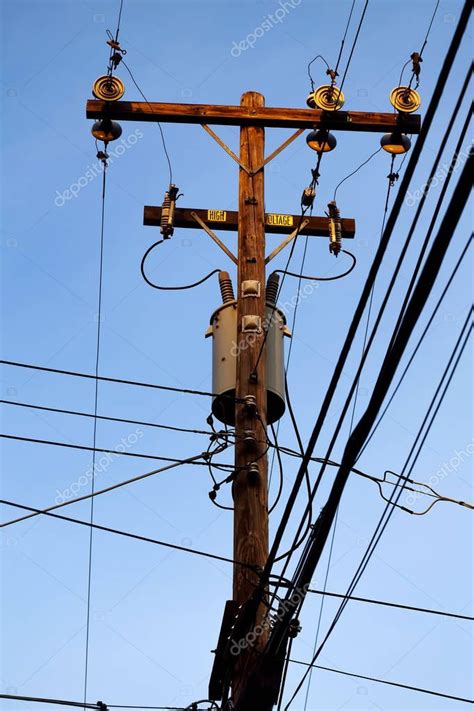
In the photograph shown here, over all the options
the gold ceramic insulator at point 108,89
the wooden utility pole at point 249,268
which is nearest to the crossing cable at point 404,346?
the wooden utility pole at point 249,268

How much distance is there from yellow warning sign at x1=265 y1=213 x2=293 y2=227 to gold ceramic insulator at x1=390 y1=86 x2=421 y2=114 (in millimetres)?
1266

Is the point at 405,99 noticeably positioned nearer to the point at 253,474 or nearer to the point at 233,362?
the point at 233,362

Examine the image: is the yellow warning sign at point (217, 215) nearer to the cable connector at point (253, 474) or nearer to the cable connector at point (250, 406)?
the cable connector at point (250, 406)

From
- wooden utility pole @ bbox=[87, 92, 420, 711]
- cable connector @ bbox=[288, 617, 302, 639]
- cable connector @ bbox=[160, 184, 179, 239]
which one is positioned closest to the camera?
cable connector @ bbox=[288, 617, 302, 639]

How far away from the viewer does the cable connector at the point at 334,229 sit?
8.84 metres

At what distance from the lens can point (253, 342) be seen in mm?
7570

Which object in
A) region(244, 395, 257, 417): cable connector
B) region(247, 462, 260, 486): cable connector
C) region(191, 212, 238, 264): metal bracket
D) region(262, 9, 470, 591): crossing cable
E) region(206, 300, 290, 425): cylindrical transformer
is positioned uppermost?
region(191, 212, 238, 264): metal bracket

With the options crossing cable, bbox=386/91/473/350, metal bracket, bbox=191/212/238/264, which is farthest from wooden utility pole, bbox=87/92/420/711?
crossing cable, bbox=386/91/473/350

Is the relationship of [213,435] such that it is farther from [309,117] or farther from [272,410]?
[309,117]

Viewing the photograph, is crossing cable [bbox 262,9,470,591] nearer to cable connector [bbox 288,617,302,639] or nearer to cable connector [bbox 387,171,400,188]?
cable connector [bbox 288,617,302,639]

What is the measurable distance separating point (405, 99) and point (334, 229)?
1.18 m

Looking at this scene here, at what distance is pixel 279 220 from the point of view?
340 inches

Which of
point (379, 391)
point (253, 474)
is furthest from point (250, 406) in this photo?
point (379, 391)

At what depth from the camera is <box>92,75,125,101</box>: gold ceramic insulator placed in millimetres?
8828
